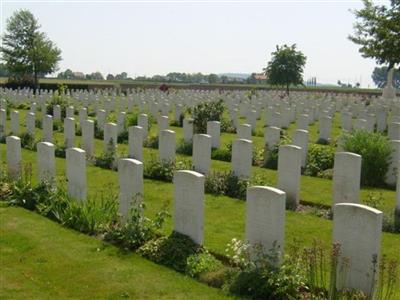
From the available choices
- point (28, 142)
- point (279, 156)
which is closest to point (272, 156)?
point (279, 156)

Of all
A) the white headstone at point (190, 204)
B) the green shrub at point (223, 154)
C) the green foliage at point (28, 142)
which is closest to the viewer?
the white headstone at point (190, 204)

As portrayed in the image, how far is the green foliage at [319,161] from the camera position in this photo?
469 inches

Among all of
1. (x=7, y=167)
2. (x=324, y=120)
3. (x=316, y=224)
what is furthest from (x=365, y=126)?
(x=7, y=167)

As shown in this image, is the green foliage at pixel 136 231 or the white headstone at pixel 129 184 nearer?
the green foliage at pixel 136 231

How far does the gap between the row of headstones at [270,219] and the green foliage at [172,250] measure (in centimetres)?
13

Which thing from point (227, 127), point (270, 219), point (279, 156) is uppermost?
point (279, 156)

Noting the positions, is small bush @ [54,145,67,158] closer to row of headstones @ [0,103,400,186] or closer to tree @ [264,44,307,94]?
row of headstones @ [0,103,400,186]

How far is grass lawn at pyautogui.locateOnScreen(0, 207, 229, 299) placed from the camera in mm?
5629

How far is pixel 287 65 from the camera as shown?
3962cm

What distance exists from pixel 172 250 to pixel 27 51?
44597mm

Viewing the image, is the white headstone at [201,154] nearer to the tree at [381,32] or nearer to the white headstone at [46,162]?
the white headstone at [46,162]

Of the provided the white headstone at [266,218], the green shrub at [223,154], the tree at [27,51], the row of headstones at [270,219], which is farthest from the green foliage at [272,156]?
the tree at [27,51]

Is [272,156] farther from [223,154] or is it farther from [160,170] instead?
[160,170]

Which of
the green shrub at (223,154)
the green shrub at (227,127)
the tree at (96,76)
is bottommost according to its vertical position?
the green shrub at (223,154)
